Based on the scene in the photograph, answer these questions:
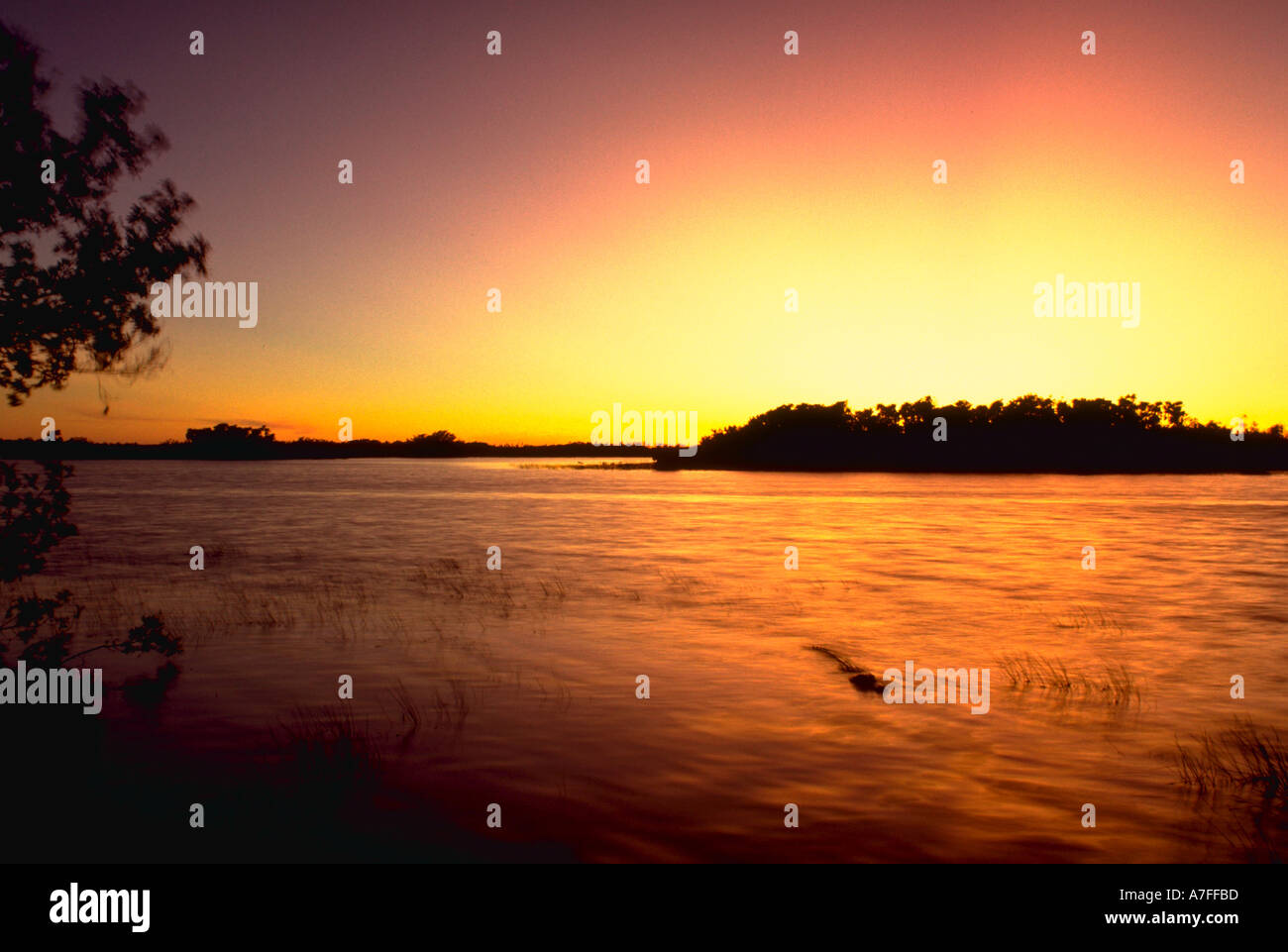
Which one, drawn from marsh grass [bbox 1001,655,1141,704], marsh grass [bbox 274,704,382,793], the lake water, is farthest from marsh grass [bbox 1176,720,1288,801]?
marsh grass [bbox 274,704,382,793]

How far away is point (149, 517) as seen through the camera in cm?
7281

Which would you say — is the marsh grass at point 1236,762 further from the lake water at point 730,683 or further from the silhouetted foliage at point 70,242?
the silhouetted foliage at point 70,242

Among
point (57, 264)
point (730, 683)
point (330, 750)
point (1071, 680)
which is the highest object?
point (57, 264)

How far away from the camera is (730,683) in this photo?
19.7m

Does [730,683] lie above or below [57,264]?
below

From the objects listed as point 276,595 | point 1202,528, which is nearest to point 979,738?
point 276,595

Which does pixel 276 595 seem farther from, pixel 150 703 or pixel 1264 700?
pixel 1264 700

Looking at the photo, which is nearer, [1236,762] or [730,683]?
[1236,762]

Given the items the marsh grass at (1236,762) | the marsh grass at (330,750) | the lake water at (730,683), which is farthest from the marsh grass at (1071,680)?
the marsh grass at (330,750)

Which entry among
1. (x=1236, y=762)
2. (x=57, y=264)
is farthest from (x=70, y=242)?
(x=1236, y=762)

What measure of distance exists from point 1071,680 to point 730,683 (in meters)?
8.01

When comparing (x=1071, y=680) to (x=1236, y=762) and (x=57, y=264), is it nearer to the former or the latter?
(x=1236, y=762)

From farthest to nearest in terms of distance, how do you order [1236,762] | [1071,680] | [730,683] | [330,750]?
[1071,680] → [730,683] → [1236,762] → [330,750]

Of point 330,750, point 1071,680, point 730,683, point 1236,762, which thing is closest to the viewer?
point 330,750
